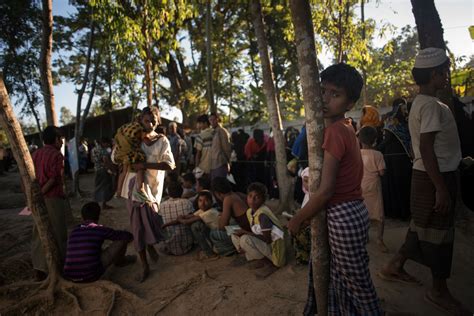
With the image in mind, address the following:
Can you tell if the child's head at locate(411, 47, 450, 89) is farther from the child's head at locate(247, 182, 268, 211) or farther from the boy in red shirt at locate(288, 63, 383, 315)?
the child's head at locate(247, 182, 268, 211)

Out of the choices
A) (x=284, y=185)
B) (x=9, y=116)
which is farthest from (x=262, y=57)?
(x=9, y=116)

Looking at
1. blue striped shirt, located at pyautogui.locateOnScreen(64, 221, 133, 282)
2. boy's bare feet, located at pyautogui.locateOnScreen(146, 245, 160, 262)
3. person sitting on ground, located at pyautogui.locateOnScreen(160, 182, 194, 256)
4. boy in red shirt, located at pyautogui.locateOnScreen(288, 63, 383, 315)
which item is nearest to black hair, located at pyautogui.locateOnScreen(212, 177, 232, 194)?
person sitting on ground, located at pyautogui.locateOnScreen(160, 182, 194, 256)

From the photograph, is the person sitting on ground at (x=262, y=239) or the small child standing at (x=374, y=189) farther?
the small child standing at (x=374, y=189)

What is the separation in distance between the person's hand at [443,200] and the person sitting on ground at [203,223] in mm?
2624

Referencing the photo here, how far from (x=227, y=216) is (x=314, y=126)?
7.87 ft

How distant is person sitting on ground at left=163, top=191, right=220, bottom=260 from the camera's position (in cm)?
420

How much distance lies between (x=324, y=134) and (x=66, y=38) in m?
18.3

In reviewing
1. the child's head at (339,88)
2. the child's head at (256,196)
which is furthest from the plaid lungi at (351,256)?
the child's head at (256,196)

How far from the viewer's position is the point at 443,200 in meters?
2.39

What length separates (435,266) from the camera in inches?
99.4

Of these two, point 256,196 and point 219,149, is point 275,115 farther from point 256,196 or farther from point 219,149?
point 256,196

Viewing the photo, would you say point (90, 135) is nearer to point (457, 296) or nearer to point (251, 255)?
point (251, 255)

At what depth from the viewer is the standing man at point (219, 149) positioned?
5941mm

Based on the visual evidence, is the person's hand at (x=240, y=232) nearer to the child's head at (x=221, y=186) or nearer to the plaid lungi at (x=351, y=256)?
the child's head at (x=221, y=186)
